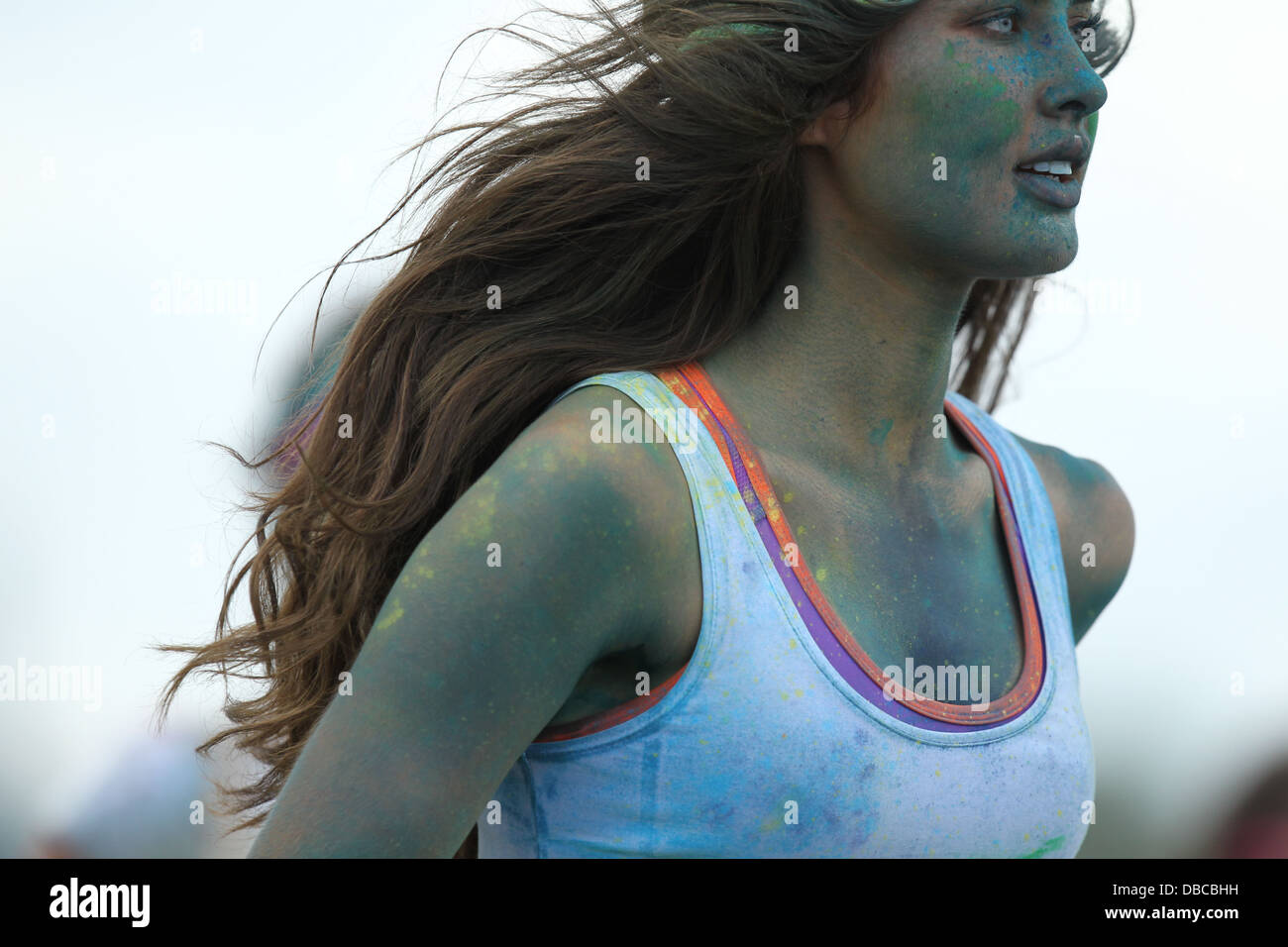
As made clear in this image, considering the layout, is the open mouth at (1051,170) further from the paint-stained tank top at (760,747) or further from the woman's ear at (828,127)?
the paint-stained tank top at (760,747)

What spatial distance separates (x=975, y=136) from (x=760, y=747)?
110 centimetres

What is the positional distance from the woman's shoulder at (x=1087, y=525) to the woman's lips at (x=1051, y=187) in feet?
2.38

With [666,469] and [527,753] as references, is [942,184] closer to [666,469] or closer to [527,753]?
[666,469]

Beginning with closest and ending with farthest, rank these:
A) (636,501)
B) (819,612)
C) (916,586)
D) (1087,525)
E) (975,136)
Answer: (636,501) → (819,612) → (975,136) → (916,586) → (1087,525)

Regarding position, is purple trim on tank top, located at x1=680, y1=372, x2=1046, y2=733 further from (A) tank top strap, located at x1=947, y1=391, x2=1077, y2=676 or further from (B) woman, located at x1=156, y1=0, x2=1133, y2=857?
(A) tank top strap, located at x1=947, y1=391, x2=1077, y2=676

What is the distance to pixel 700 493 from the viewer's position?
2.45 meters

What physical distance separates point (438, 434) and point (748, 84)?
0.83 metres

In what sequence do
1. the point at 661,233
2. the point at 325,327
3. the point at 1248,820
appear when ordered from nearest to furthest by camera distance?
the point at 661,233
the point at 325,327
the point at 1248,820

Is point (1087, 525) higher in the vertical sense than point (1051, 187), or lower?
lower

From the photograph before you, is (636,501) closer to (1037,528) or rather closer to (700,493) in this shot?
(700,493)

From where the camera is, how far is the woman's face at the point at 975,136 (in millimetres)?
2576

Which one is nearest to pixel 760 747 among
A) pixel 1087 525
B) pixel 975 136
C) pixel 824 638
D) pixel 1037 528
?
pixel 824 638
